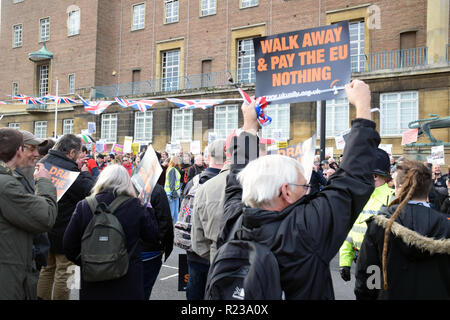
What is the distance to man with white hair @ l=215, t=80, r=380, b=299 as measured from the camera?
1781 millimetres

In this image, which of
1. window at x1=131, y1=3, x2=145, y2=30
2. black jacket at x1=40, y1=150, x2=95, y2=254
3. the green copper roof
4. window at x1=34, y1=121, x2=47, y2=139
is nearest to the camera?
black jacket at x1=40, y1=150, x2=95, y2=254

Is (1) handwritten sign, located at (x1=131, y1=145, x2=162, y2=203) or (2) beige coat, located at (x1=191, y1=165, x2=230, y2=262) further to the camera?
(1) handwritten sign, located at (x1=131, y1=145, x2=162, y2=203)

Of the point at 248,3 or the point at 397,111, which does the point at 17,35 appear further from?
the point at 397,111

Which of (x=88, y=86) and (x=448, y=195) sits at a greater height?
(x=88, y=86)

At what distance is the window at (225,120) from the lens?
26.6 m

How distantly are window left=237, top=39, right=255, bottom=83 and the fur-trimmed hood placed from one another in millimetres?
24926

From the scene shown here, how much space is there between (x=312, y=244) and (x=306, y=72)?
214 cm

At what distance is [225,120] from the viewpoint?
26906 mm

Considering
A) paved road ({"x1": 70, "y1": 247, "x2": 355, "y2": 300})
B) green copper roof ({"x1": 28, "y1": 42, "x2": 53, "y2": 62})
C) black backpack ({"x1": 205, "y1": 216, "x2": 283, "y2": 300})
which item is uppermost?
green copper roof ({"x1": 28, "y1": 42, "x2": 53, "y2": 62})

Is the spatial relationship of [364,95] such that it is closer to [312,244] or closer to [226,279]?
[312,244]

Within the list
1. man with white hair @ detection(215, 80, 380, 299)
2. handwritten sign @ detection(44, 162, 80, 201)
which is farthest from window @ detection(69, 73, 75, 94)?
man with white hair @ detection(215, 80, 380, 299)

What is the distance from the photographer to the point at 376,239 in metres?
2.93

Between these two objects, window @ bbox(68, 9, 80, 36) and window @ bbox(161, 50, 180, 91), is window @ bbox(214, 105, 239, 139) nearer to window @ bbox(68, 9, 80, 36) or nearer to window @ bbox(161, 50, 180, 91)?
window @ bbox(161, 50, 180, 91)
